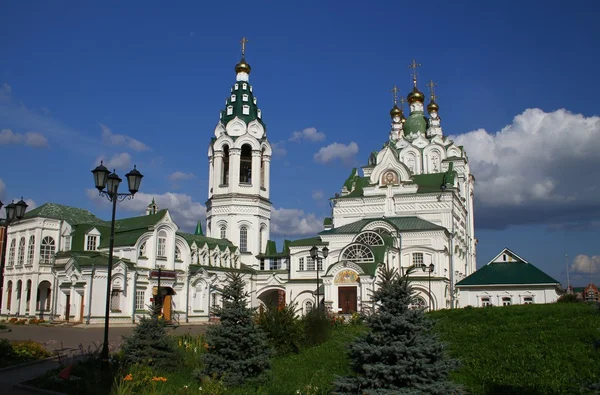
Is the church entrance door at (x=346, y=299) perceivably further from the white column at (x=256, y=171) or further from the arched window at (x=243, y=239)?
the white column at (x=256, y=171)

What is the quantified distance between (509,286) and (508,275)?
108 cm

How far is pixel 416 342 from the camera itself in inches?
350

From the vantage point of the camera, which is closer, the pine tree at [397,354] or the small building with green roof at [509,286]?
the pine tree at [397,354]

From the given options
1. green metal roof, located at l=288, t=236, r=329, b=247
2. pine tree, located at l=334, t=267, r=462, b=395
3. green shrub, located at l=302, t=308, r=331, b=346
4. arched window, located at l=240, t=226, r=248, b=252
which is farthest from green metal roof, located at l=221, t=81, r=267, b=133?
pine tree, located at l=334, t=267, r=462, b=395

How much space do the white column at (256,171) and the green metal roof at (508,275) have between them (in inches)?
816

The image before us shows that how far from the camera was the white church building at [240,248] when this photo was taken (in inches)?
1486

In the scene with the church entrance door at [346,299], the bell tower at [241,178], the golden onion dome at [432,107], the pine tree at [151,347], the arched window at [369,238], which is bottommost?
the pine tree at [151,347]

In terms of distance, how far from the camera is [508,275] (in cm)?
3672

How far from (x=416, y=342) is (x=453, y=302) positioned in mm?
36171

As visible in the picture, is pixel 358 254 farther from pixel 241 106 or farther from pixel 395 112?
pixel 395 112

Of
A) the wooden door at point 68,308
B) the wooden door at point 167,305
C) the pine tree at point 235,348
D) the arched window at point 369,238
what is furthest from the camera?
the arched window at point 369,238

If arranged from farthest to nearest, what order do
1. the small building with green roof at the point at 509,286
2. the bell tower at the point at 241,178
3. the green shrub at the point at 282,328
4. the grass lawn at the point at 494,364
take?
the bell tower at the point at 241,178
the small building with green roof at the point at 509,286
the green shrub at the point at 282,328
the grass lawn at the point at 494,364

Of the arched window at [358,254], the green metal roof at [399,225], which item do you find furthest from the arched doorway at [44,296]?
the arched window at [358,254]

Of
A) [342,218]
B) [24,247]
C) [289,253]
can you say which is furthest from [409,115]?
[24,247]
